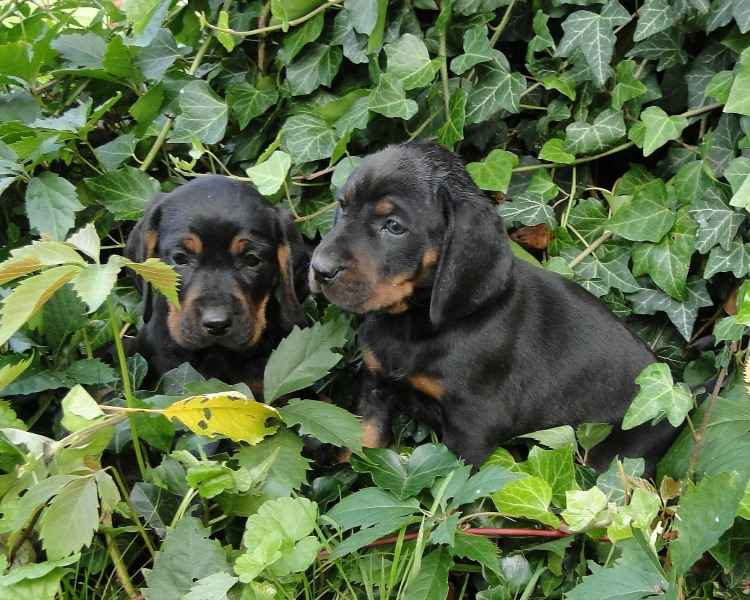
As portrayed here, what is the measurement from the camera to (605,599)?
2354mm

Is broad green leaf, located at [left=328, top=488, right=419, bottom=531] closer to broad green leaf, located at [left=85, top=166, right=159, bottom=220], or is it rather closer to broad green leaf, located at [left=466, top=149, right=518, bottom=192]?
broad green leaf, located at [left=466, top=149, right=518, bottom=192]

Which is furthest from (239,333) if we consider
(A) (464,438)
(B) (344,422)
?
(A) (464,438)

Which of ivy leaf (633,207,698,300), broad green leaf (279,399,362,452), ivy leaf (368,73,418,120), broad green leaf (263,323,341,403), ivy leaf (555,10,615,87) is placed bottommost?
broad green leaf (279,399,362,452)

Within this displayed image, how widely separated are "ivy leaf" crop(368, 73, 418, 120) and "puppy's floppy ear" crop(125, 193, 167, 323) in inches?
36.7

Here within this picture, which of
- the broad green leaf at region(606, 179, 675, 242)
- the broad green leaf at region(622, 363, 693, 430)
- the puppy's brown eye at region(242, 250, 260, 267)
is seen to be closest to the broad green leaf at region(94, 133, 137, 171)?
the puppy's brown eye at region(242, 250, 260, 267)

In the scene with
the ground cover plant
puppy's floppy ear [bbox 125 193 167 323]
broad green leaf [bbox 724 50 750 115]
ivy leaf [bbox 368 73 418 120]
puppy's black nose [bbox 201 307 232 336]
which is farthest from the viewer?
ivy leaf [bbox 368 73 418 120]

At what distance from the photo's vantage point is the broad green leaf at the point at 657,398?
117 inches

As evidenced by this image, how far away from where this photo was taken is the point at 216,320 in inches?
A: 134

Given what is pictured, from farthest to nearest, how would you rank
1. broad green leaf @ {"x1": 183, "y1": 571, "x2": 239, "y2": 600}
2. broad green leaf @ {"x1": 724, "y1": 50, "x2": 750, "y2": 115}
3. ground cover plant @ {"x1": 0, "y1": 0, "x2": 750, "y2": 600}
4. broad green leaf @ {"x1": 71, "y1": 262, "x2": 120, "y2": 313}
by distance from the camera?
broad green leaf @ {"x1": 724, "y1": 50, "x2": 750, "y2": 115}
ground cover plant @ {"x1": 0, "y1": 0, "x2": 750, "y2": 600}
broad green leaf @ {"x1": 183, "y1": 571, "x2": 239, "y2": 600}
broad green leaf @ {"x1": 71, "y1": 262, "x2": 120, "y2": 313}

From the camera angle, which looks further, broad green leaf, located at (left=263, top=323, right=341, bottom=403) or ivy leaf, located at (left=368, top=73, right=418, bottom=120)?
ivy leaf, located at (left=368, top=73, right=418, bottom=120)

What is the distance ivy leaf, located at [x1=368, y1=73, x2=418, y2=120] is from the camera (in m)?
3.74

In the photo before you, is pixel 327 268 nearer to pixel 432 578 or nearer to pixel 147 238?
pixel 147 238

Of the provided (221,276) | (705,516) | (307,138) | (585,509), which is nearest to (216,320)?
(221,276)

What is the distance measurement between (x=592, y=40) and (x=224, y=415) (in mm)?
2072
